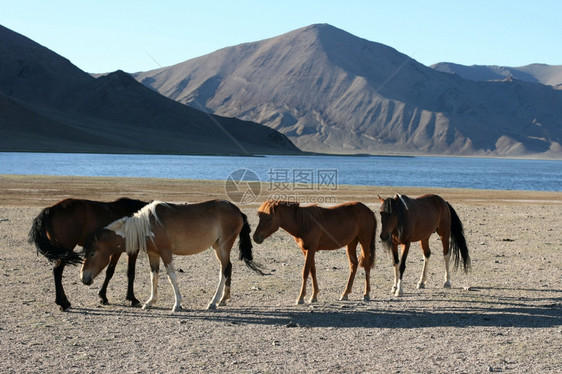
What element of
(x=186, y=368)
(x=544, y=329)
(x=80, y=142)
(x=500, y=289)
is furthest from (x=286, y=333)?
(x=80, y=142)

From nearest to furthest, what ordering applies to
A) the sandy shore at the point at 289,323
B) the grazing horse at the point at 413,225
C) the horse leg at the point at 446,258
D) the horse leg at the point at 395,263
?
the sandy shore at the point at 289,323, the grazing horse at the point at 413,225, the horse leg at the point at 395,263, the horse leg at the point at 446,258

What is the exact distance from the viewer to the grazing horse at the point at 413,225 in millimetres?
11242

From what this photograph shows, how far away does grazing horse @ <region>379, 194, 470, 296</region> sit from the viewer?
11242 millimetres

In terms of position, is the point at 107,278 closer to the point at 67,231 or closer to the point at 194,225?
the point at 67,231

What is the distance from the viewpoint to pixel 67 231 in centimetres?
1039

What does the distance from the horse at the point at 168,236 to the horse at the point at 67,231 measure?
1.23ft

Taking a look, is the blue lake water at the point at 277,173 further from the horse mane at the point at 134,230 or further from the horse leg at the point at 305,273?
the horse mane at the point at 134,230

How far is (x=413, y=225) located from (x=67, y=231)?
589 centimetres

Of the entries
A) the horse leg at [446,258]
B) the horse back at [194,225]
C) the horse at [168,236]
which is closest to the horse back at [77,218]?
the horse at [168,236]

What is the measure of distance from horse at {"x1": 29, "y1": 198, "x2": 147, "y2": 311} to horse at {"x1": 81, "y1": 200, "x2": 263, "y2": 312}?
375 mm

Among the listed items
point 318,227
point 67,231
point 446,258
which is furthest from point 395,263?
point 67,231

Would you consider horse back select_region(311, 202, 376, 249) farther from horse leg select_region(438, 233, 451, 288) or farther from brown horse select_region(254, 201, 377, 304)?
horse leg select_region(438, 233, 451, 288)

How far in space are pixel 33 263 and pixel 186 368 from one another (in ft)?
25.5

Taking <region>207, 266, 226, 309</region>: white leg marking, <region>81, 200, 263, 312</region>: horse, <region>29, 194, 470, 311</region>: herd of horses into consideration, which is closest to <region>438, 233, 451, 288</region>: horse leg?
<region>29, 194, 470, 311</region>: herd of horses
